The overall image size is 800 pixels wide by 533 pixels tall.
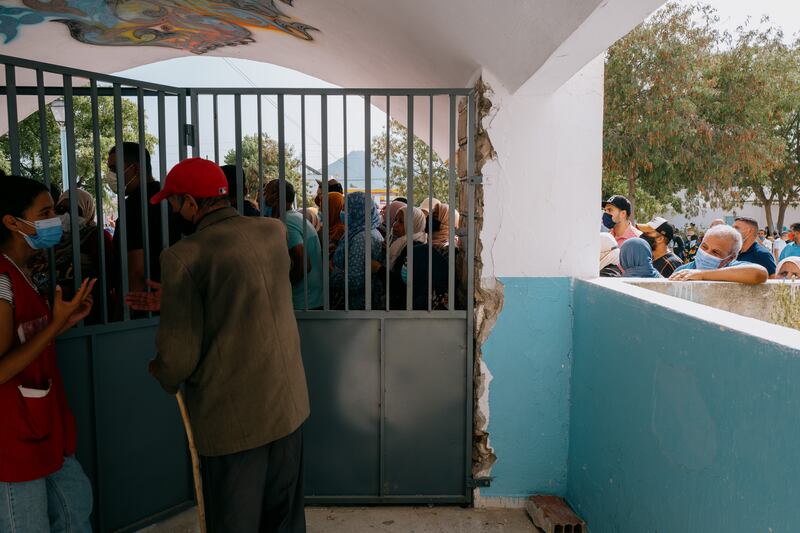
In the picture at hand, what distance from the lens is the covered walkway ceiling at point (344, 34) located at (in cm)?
246

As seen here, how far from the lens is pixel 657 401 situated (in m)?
2.41

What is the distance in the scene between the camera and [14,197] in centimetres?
210

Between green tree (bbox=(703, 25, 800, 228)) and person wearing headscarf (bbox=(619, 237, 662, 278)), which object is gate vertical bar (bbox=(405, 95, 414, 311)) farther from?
green tree (bbox=(703, 25, 800, 228))

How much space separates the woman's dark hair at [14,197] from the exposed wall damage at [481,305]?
2198 mm

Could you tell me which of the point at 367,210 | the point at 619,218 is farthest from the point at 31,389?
the point at 619,218

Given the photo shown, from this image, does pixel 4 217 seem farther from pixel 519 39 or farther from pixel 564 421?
pixel 564 421

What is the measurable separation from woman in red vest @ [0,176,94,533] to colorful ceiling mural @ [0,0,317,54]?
8.60ft

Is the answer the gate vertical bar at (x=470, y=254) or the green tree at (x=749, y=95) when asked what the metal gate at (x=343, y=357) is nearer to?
the gate vertical bar at (x=470, y=254)

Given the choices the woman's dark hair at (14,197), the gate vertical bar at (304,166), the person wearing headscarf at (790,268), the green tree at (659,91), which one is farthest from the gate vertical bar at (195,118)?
the green tree at (659,91)

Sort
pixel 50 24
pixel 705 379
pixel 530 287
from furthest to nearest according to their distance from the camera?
pixel 50 24 → pixel 530 287 → pixel 705 379

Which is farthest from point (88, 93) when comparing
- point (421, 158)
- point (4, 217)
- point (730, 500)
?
point (421, 158)

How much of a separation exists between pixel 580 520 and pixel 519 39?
8.31ft

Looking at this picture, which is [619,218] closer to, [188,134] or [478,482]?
[478,482]

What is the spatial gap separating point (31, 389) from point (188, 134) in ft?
5.61
